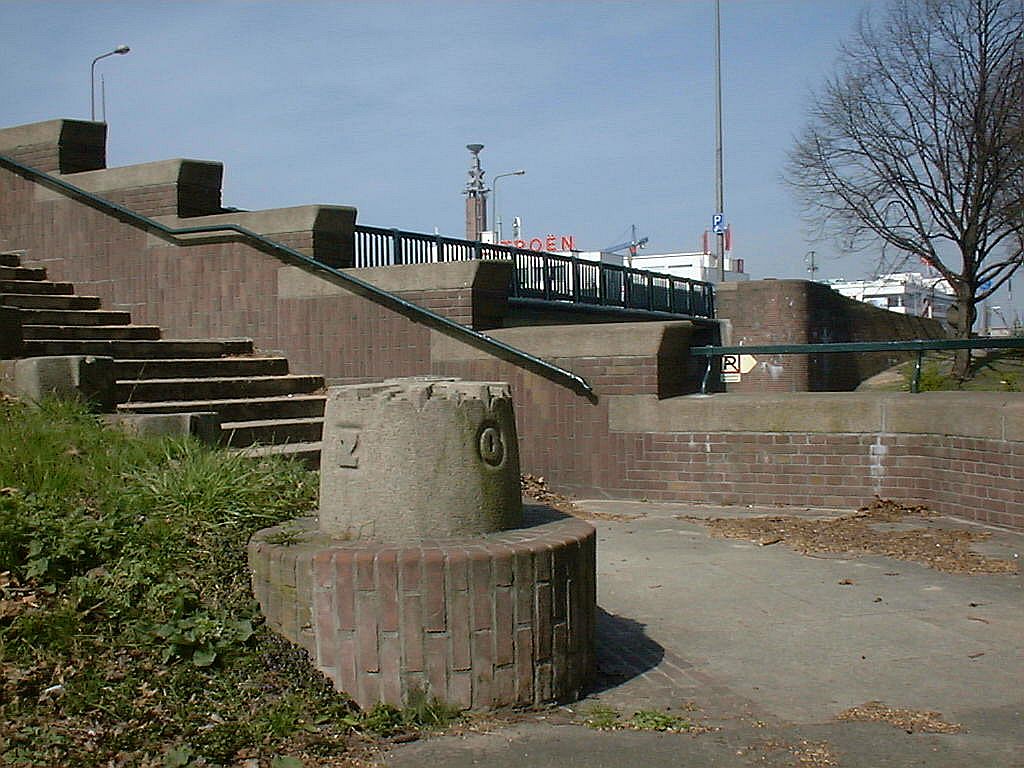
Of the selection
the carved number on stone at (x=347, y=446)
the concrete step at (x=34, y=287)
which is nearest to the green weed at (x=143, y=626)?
the carved number on stone at (x=347, y=446)

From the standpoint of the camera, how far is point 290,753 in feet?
14.0

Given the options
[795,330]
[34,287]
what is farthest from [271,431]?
[795,330]

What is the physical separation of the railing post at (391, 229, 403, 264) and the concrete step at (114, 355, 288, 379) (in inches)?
91.7

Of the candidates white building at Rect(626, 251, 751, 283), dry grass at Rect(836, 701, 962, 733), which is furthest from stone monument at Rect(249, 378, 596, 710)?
white building at Rect(626, 251, 751, 283)

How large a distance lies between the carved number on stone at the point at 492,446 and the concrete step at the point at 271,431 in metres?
4.77

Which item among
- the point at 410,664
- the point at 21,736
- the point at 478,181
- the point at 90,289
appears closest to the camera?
the point at 21,736

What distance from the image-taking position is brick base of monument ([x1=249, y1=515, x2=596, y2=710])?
4637 millimetres

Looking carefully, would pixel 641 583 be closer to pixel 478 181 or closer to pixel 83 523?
pixel 83 523

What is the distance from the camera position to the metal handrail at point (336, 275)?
11.0m

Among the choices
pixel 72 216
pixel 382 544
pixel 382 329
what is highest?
pixel 72 216

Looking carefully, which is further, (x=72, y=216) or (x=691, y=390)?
(x=72, y=216)

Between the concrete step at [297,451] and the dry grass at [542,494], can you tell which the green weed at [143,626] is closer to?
the concrete step at [297,451]

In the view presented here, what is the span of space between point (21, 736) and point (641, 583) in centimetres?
413

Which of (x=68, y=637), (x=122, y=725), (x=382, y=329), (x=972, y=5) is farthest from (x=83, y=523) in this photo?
(x=972, y=5)
